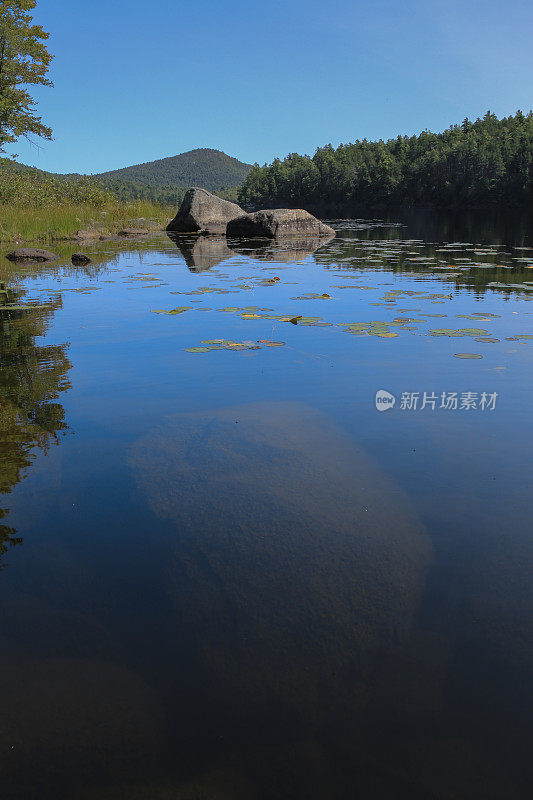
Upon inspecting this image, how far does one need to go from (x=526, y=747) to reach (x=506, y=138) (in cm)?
7720

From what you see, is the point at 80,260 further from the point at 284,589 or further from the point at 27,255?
the point at 284,589

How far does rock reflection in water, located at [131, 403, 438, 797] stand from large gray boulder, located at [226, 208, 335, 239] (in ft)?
54.7

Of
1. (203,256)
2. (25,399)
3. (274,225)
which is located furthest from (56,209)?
(25,399)

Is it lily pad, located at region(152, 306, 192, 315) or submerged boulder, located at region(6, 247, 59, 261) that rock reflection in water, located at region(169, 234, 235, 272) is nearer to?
submerged boulder, located at region(6, 247, 59, 261)

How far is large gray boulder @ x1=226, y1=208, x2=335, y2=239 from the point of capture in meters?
17.9

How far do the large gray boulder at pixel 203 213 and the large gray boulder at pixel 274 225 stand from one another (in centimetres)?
146

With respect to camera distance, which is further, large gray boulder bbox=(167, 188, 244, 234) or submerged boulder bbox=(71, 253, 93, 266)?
large gray boulder bbox=(167, 188, 244, 234)

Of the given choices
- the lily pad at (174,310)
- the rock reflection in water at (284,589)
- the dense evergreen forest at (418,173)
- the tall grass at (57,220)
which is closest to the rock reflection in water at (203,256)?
the lily pad at (174,310)

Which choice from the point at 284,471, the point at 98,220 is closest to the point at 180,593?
the point at 284,471

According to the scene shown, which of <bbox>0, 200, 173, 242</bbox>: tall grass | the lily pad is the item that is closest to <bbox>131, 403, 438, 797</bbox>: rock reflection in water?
the lily pad

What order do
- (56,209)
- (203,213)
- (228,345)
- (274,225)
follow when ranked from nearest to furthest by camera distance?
(228,345), (56,209), (274,225), (203,213)

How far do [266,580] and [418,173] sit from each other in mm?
75951

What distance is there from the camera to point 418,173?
68.1 metres

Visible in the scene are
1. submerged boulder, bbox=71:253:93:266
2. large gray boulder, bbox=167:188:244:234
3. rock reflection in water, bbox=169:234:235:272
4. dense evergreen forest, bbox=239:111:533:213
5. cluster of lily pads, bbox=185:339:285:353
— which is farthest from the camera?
dense evergreen forest, bbox=239:111:533:213
